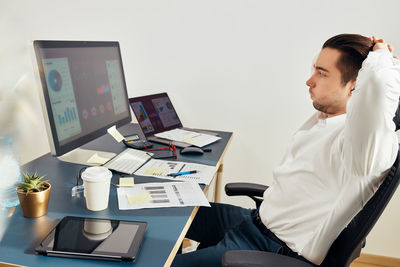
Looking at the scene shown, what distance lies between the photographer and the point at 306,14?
6.27 feet

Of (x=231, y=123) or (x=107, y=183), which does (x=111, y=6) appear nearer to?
(x=231, y=123)

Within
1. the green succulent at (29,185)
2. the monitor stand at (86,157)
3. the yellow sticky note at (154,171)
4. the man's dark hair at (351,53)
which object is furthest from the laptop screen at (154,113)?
the man's dark hair at (351,53)

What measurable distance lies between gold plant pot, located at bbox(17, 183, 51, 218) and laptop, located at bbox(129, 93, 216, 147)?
33.6 inches

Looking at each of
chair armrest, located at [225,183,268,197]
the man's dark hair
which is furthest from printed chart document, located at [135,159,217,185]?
the man's dark hair

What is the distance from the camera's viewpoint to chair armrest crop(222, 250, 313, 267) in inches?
32.9

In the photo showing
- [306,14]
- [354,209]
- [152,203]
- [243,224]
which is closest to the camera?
[354,209]

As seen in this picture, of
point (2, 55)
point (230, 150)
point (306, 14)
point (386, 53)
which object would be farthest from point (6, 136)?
point (386, 53)

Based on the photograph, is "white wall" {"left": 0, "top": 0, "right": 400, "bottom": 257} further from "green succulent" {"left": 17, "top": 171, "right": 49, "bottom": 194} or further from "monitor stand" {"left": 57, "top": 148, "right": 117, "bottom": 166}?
"green succulent" {"left": 17, "top": 171, "right": 49, "bottom": 194}

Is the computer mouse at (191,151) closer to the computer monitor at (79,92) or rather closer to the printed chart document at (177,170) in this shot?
the printed chart document at (177,170)

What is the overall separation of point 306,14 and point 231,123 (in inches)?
31.6

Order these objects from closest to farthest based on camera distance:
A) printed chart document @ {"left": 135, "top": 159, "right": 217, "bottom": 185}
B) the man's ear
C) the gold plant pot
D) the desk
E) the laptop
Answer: the desk < the gold plant pot < the man's ear < printed chart document @ {"left": 135, "top": 159, "right": 217, "bottom": 185} < the laptop

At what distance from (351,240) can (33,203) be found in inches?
34.3

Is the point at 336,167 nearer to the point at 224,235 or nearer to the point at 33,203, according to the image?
the point at 224,235

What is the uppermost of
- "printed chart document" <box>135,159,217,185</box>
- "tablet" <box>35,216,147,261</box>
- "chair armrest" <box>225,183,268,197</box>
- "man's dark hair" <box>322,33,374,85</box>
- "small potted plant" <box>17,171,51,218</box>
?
"man's dark hair" <box>322,33,374,85</box>
